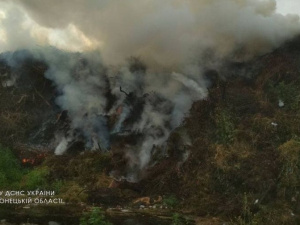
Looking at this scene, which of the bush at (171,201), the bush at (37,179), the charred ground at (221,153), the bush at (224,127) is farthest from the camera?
the bush at (224,127)

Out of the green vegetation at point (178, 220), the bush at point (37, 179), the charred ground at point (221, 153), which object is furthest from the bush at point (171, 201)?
the bush at point (37, 179)

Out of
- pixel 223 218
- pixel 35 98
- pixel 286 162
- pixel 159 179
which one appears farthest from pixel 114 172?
pixel 35 98

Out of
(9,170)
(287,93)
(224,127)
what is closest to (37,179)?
(9,170)

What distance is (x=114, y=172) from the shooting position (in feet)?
41.0

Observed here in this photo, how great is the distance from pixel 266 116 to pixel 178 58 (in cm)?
502

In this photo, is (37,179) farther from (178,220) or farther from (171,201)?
(178,220)

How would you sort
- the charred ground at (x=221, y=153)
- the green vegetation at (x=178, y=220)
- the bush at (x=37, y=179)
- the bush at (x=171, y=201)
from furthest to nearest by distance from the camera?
the bush at (x=37, y=179) < the bush at (x=171, y=201) < the charred ground at (x=221, y=153) < the green vegetation at (x=178, y=220)

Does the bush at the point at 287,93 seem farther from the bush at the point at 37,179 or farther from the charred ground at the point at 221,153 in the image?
the bush at the point at 37,179

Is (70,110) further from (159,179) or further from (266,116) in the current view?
(266,116)

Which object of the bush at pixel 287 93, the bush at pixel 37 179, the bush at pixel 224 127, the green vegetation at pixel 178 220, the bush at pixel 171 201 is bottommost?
the green vegetation at pixel 178 220

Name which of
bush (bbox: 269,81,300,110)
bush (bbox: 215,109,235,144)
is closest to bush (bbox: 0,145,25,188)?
bush (bbox: 215,109,235,144)

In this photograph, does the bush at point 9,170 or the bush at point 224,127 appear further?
the bush at point 9,170

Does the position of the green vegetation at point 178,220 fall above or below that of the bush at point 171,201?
below

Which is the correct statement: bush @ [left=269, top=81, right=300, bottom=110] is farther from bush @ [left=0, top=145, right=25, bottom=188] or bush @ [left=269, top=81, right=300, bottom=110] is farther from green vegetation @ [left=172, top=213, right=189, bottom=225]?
bush @ [left=0, top=145, right=25, bottom=188]
